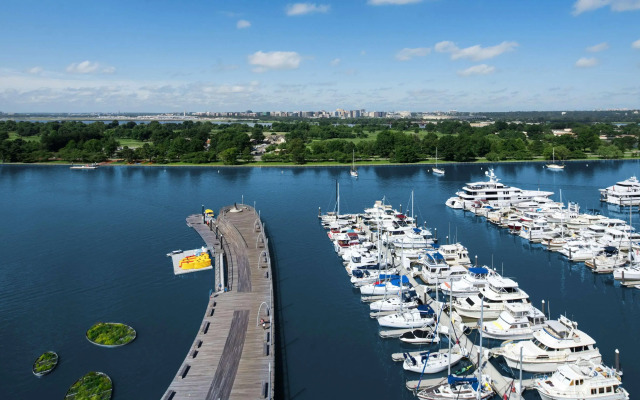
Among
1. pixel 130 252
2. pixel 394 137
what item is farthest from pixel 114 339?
pixel 394 137

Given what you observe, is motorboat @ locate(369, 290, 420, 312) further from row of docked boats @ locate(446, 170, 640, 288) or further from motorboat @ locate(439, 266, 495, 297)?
row of docked boats @ locate(446, 170, 640, 288)

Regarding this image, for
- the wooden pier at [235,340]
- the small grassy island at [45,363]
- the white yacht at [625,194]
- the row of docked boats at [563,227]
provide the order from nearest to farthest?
the wooden pier at [235,340] → the small grassy island at [45,363] → the row of docked boats at [563,227] → the white yacht at [625,194]

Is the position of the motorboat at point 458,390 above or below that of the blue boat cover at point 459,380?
below

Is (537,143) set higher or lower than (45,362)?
higher

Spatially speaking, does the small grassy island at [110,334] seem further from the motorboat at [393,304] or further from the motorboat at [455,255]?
the motorboat at [455,255]

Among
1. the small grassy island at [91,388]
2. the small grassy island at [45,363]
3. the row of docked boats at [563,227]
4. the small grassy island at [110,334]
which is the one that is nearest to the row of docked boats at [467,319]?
the row of docked boats at [563,227]

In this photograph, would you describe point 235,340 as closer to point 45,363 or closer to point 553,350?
point 45,363

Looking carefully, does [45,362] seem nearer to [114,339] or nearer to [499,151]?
[114,339]
